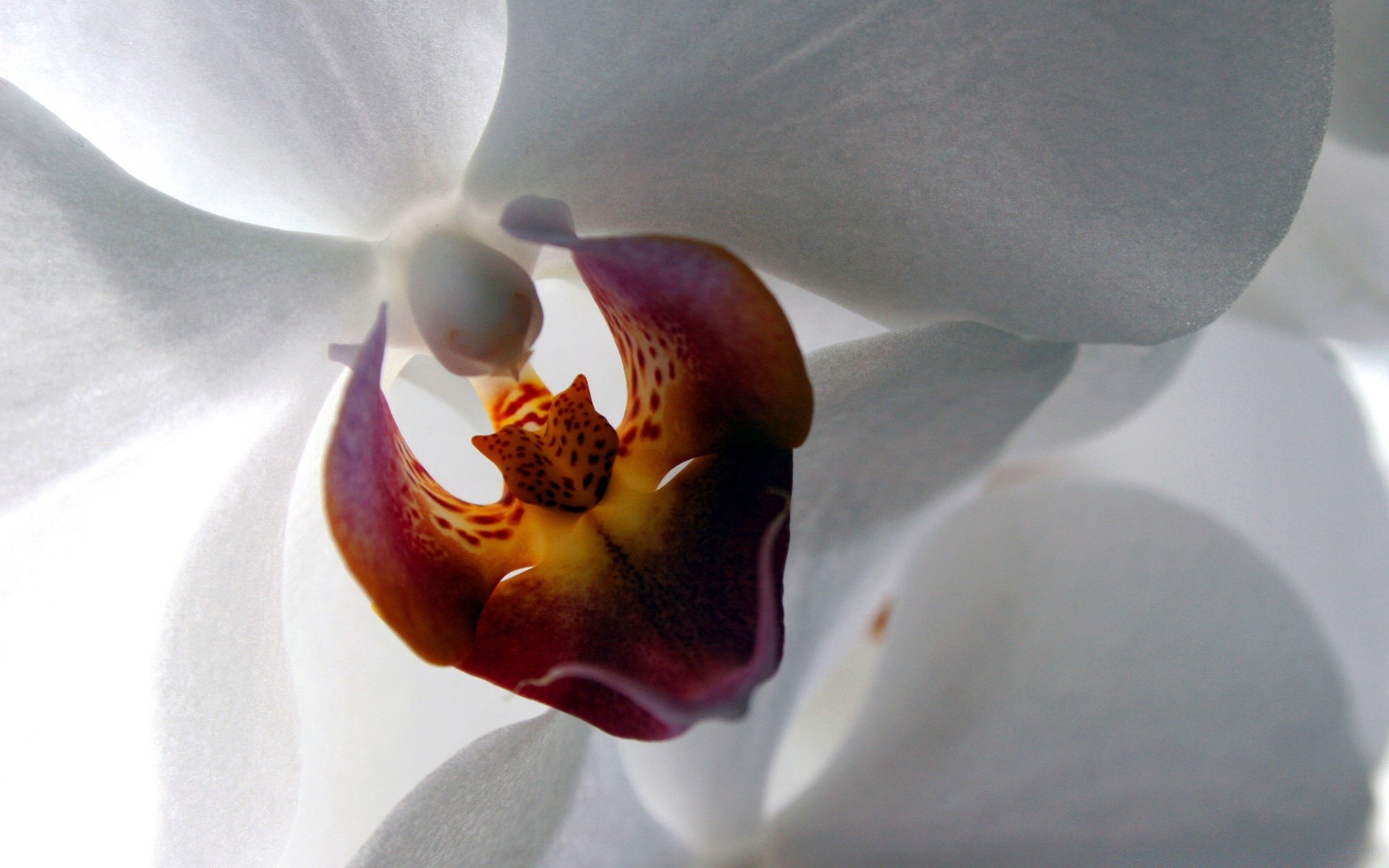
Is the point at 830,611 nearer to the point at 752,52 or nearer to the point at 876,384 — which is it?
the point at 876,384

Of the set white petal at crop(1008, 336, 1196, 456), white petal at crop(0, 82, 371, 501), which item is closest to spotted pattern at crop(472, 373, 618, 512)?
white petal at crop(0, 82, 371, 501)

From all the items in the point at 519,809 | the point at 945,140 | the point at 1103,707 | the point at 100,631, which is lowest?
the point at 1103,707

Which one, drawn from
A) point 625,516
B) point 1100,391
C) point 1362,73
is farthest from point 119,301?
point 1362,73

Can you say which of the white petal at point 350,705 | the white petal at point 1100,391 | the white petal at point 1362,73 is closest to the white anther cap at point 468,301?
the white petal at point 350,705

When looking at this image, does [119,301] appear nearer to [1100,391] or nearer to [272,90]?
[272,90]

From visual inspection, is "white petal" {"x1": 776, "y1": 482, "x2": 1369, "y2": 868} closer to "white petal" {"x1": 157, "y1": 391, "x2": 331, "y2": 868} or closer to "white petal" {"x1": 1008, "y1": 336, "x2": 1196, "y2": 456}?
"white petal" {"x1": 1008, "y1": 336, "x2": 1196, "y2": 456}

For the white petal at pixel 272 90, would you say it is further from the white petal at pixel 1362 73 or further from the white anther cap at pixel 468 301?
the white petal at pixel 1362 73

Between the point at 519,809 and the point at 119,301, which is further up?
the point at 119,301
